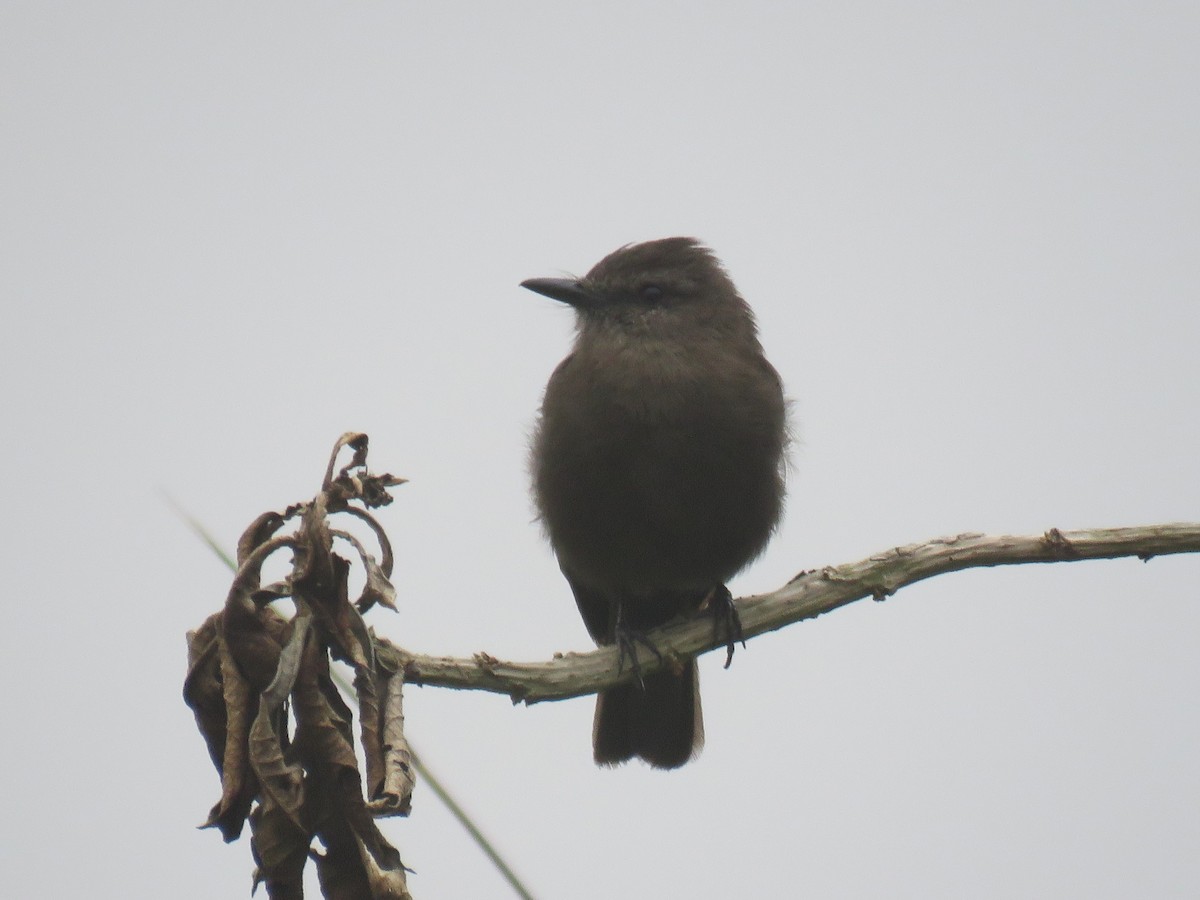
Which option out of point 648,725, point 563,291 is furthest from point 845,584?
point 563,291

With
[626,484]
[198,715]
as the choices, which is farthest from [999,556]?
[198,715]

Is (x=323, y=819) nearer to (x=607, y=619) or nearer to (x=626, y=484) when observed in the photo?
(x=626, y=484)

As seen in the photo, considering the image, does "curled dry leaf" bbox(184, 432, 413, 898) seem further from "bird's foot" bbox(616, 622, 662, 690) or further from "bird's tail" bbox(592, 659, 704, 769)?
"bird's tail" bbox(592, 659, 704, 769)

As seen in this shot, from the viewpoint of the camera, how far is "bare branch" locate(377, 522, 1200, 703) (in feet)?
10.6

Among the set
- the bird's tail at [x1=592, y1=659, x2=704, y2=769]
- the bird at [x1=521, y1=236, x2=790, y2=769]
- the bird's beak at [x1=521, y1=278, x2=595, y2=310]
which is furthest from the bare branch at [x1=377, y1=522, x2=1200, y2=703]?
the bird's beak at [x1=521, y1=278, x2=595, y2=310]

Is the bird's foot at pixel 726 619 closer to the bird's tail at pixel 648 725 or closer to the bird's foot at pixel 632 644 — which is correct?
the bird's foot at pixel 632 644

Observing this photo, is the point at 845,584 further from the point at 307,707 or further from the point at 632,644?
the point at 307,707

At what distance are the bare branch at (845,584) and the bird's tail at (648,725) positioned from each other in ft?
4.94

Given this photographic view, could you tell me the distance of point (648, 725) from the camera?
5.69 m

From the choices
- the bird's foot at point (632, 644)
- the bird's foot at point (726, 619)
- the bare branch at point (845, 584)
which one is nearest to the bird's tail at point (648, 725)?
the bird's foot at point (726, 619)

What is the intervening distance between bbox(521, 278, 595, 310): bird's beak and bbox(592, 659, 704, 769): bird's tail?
168 centimetres

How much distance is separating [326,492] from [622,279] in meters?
3.43

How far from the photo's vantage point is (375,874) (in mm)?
2201

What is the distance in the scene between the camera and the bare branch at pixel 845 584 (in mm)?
Result: 3227
